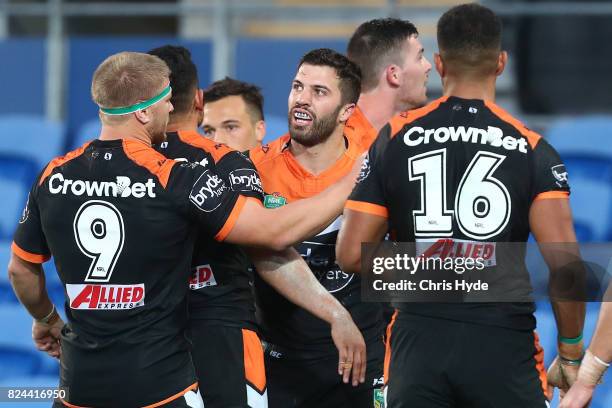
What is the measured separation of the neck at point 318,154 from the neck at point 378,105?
0.65m

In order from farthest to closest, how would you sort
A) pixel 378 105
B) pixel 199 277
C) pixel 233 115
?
pixel 233 115, pixel 378 105, pixel 199 277

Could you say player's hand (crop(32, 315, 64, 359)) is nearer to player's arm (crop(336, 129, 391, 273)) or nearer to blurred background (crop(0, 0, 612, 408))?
player's arm (crop(336, 129, 391, 273))

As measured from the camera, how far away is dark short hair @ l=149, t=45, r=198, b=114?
4.65m

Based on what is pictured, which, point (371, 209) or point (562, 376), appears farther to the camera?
point (562, 376)

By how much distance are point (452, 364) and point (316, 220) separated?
0.81 m

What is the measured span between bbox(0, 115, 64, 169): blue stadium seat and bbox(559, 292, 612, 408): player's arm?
20.3 feet

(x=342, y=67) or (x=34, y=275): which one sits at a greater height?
(x=342, y=67)

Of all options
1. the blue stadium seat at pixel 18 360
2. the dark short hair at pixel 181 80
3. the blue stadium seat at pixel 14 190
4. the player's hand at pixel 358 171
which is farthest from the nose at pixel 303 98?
the blue stadium seat at pixel 14 190

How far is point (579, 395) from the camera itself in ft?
12.6

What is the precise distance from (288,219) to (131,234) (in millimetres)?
630

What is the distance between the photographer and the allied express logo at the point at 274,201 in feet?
16.3

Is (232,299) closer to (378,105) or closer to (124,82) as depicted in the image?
(124,82)

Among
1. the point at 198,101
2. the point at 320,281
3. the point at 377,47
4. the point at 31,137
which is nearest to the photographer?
the point at 198,101

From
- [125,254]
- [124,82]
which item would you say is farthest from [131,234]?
[124,82]
